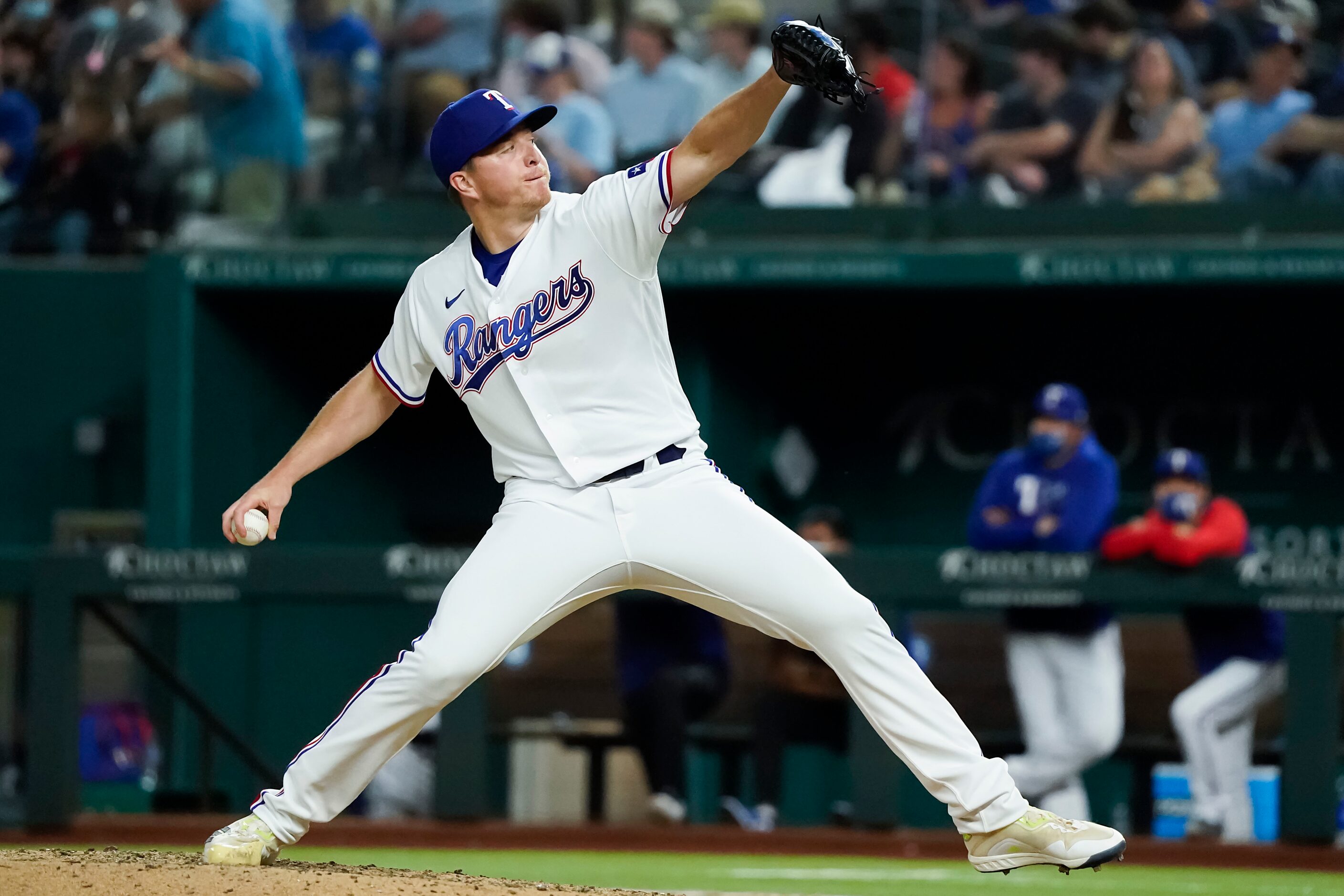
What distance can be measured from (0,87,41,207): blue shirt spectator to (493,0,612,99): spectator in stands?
2.43 meters

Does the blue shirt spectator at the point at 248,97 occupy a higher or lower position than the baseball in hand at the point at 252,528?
higher

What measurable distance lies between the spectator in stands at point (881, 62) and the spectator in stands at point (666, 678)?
258 centimetres

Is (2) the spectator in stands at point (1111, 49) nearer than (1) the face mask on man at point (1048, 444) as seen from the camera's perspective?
No

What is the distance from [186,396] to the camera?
8.80 meters

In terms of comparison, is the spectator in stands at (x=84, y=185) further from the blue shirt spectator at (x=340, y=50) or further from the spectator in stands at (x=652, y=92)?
the spectator in stands at (x=652, y=92)

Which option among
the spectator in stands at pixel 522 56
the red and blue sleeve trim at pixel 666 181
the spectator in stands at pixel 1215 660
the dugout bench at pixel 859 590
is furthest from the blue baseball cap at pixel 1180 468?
the red and blue sleeve trim at pixel 666 181

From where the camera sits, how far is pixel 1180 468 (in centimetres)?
702

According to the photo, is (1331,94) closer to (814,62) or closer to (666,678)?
(666,678)

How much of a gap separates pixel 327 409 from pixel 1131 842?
3.71 m

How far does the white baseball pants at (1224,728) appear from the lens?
6.66m

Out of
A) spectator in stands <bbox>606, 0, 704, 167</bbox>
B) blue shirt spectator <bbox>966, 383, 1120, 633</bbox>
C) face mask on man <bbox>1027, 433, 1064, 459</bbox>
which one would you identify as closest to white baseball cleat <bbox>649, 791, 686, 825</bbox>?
blue shirt spectator <bbox>966, 383, 1120, 633</bbox>

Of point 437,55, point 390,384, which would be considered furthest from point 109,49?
point 390,384

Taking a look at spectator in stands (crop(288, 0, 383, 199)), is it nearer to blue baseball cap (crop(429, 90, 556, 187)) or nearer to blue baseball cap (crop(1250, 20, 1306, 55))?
blue baseball cap (crop(1250, 20, 1306, 55))

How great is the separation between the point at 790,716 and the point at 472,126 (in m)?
3.68
